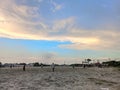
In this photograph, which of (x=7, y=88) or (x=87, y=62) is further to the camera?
(x=87, y=62)

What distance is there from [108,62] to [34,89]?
127 meters

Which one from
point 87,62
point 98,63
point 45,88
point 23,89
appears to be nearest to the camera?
point 23,89

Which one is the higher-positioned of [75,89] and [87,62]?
[87,62]

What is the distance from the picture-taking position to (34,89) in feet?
87.0

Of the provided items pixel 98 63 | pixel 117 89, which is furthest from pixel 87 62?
pixel 117 89

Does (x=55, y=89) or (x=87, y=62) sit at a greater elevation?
(x=87, y=62)

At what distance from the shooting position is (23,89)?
26000 millimetres

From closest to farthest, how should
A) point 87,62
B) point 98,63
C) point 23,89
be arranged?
1. point 23,89
2. point 98,63
3. point 87,62

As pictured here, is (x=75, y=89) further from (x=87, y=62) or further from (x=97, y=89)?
(x=87, y=62)

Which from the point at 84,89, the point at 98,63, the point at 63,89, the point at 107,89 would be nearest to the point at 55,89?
the point at 63,89

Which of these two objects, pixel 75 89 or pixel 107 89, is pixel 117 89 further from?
pixel 75 89

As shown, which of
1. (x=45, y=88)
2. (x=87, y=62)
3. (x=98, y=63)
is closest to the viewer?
(x=45, y=88)

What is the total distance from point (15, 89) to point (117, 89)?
9511mm

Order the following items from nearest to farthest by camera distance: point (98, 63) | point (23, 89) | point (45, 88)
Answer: point (23, 89) → point (45, 88) → point (98, 63)
